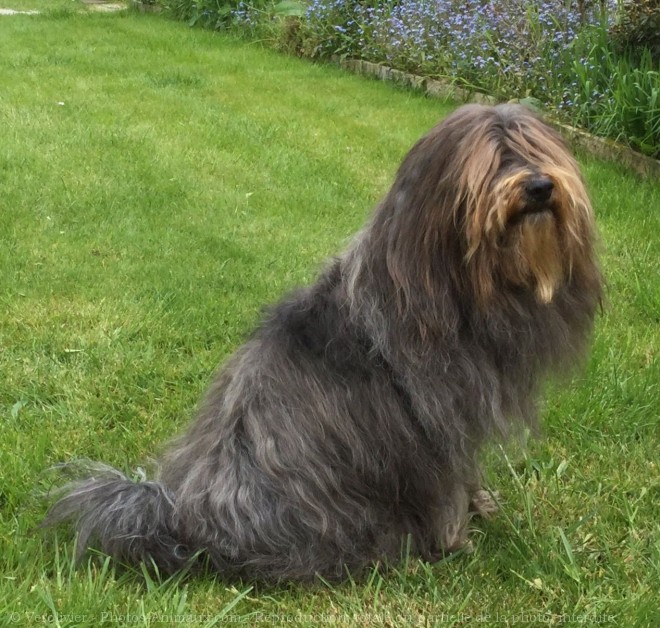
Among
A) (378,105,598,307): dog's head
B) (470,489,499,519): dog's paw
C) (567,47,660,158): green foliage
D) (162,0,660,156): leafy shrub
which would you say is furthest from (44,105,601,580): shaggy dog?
(162,0,660,156): leafy shrub

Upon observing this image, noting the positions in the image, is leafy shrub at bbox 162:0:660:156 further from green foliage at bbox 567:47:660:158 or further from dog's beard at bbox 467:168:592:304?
dog's beard at bbox 467:168:592:304

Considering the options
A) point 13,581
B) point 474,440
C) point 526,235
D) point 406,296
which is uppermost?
point 526,235

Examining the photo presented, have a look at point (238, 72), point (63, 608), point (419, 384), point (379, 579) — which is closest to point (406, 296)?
point (419, 384)

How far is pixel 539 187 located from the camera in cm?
181

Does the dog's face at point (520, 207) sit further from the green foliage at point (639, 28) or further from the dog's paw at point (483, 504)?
the green foliage at point (639, 28)

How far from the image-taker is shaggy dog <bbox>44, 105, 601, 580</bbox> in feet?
6.26

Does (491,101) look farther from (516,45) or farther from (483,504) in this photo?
A: (483,504)

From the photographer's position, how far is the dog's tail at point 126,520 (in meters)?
2.21

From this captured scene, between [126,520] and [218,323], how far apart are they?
1.68 metres

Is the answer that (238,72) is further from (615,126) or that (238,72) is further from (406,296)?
(406,296)

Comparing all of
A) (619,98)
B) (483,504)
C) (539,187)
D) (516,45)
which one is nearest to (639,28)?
(619,98)

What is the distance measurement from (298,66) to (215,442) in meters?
7.20

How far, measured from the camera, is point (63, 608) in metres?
2.09

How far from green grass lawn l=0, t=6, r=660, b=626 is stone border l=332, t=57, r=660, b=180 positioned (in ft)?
Result: 0.60
